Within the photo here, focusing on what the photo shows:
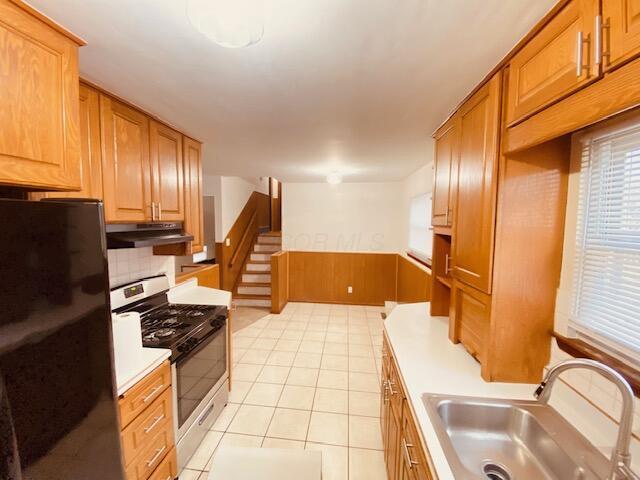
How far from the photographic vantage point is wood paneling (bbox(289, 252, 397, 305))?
512 cm

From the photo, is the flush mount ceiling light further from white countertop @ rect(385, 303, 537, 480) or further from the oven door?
the oven door

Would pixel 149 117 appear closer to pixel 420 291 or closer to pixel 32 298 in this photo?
pixel 32 298

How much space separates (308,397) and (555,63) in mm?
2781

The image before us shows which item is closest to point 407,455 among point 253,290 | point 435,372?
point 435,372

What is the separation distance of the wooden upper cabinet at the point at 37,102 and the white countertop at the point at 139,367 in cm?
88

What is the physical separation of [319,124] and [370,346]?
2818 millimetres

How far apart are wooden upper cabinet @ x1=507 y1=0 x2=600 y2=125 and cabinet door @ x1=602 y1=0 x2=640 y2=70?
3 centimetres

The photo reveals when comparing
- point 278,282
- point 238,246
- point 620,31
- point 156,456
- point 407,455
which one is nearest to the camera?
point 620,31

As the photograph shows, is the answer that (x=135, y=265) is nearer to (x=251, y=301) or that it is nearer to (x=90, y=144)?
(x=90, y=144)

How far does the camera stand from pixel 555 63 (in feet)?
2.96

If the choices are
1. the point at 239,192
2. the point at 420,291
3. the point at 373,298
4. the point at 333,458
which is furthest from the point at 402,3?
the point at 239,192

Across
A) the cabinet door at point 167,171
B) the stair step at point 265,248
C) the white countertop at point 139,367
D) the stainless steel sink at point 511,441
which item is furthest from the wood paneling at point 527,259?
the stair step at point 265,248

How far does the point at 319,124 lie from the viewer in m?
2.06

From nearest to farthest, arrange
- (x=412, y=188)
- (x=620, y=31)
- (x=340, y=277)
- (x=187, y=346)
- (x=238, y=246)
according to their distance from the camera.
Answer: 1. (x=620, y=31)
2. (x=187, y=346)
3. (x=412, y=188)
4. (x=340, y=277)
5. (x=238, y=246)
